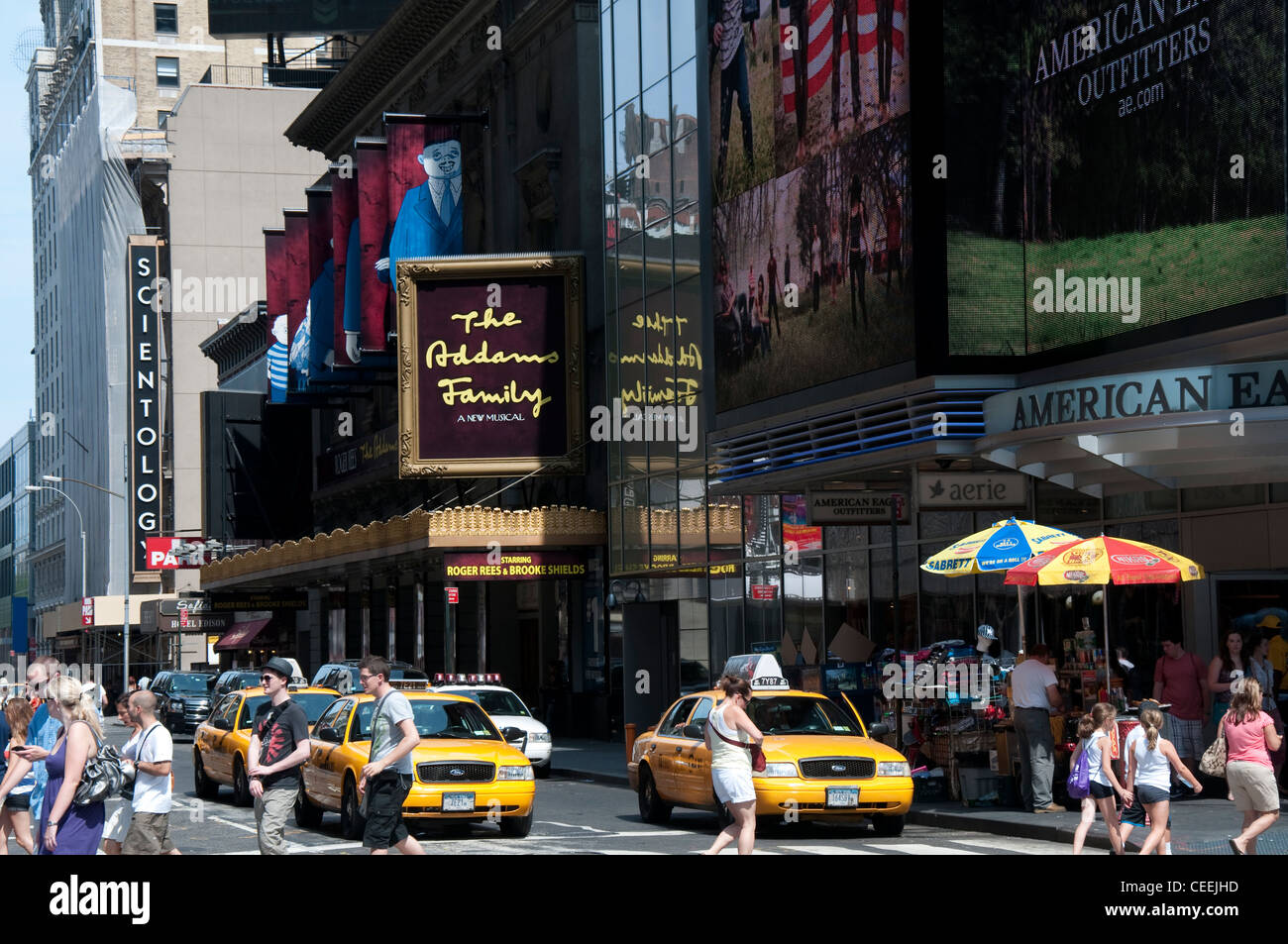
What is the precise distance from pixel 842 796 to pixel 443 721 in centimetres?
446

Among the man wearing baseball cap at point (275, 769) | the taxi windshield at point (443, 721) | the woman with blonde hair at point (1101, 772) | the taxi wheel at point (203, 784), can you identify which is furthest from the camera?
the taxi wheel at point (203, 784)

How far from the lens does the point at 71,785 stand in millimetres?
11703

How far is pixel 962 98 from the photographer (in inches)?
945

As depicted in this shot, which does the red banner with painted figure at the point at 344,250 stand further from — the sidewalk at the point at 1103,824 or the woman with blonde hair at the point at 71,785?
the woman with blonde hair at the point at 71,785

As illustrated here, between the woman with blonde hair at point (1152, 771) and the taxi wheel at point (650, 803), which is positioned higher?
the woman with blonde hair at point (1152, 771)

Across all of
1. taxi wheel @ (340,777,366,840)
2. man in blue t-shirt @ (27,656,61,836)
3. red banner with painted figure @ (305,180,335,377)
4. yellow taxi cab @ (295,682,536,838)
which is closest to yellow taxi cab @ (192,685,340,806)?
yellow taxi cab @ (295,682,536,838)

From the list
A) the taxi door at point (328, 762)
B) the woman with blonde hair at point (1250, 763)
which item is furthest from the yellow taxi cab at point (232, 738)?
the woman with blonde hair at point (1250, 763)

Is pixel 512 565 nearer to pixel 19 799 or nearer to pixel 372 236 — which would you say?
pixel 372 236

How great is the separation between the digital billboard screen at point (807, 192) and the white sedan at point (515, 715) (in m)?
6.07

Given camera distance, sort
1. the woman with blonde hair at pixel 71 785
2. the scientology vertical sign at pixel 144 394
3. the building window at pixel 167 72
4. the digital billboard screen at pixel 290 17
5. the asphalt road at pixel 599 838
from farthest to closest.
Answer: the building window at pixel 167 72
the scientology vertical sign at pixel 144 394
the digital billboard screen at pixel 290 17
the asphalt road at pixel 599 838
the woman with blonde hair at pixel 71 785

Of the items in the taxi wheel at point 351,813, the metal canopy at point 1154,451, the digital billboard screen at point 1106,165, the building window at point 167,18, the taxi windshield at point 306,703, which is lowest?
the taxi wheel at point 351,813

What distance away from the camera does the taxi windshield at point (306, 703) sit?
24766 mm

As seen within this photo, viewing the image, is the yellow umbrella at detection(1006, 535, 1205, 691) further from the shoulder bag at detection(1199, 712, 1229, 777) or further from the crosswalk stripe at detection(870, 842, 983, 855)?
the shoulder bag at detection(1199, 712, 1229, 777)

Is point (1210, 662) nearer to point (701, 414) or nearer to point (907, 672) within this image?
point (907, 672)
